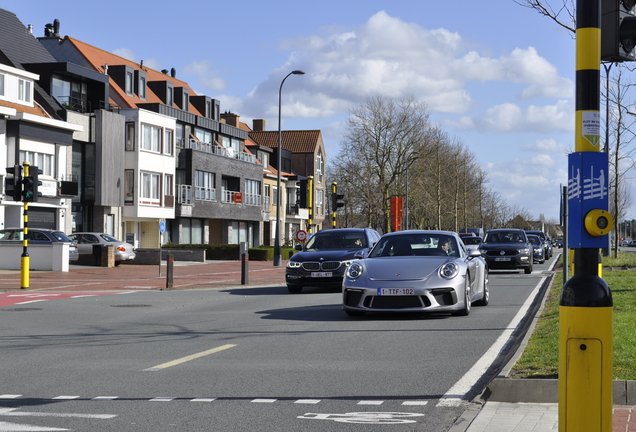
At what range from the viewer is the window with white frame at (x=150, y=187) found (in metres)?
51.8

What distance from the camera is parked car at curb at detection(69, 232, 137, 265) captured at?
38.7m

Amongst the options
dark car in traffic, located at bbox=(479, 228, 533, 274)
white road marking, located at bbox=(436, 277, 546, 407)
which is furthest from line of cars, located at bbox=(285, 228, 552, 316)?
dark car in traffic, located at bbox=(479, 228, 533, 274)

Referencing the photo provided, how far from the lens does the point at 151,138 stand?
173ft

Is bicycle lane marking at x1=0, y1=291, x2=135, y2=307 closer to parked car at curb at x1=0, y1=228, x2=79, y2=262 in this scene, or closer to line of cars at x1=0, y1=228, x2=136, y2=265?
parked car at curb at x1=0, y1=228, x2=79, y2=262

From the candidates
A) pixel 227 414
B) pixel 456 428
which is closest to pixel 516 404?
pixel 456 428

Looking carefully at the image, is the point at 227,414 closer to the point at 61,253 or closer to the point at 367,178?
the point at 61,253

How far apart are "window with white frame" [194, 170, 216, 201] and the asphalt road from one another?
44.5 meters

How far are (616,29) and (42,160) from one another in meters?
41.1

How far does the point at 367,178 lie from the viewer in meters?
68.2

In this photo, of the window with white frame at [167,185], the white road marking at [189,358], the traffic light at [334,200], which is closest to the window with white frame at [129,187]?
the window with white frame at [167,185]

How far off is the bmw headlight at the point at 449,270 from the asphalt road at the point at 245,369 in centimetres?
71

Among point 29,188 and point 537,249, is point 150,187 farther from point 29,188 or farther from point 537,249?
point 29,188

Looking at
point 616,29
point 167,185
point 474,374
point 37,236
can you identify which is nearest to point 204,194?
point 167,185

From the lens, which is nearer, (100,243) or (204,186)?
(100,243)
